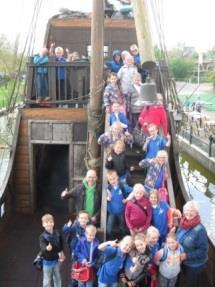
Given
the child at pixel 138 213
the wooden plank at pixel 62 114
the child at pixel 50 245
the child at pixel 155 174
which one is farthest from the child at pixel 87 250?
the wooden plank at pixel 62 114

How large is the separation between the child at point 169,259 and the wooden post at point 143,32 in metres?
3.66

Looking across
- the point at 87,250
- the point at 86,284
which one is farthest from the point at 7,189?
the point at 87,250

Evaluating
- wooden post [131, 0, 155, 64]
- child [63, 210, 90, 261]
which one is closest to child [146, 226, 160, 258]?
child [63, 210, 90, 261]

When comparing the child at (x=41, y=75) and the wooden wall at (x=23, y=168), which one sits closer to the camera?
the child at (x=41, y=75)

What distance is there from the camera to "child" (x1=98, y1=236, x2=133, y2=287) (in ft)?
15.6

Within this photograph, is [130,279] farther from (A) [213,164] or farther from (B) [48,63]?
(A) [213,164]

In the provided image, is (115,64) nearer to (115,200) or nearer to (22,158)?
(22,158)

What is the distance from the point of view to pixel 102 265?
502 cm

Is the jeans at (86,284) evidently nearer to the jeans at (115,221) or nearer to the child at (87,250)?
the child at (87,250)

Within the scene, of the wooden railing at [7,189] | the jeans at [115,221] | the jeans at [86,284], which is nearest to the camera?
the jeans at [86,284]

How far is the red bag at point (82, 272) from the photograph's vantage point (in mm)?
5340

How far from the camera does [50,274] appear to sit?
5.60 meters

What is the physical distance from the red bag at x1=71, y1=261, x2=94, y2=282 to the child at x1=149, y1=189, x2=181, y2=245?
0.93m

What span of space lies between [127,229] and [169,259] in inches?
45.1
